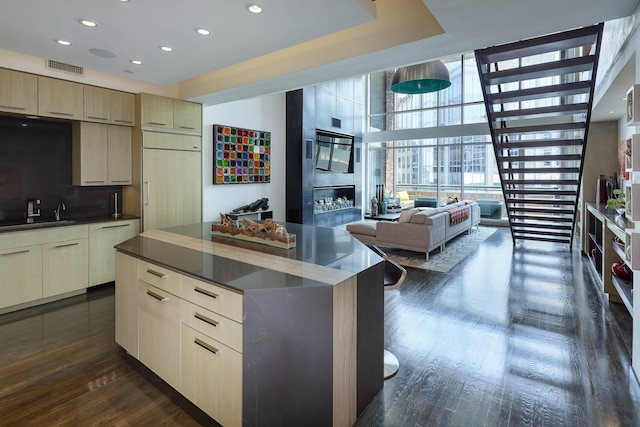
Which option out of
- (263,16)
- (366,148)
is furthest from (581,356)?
(366,148)

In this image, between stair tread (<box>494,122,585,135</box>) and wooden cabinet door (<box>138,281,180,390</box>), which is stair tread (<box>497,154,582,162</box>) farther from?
wooden cabinet door (<box>138,281,180,390</box>)

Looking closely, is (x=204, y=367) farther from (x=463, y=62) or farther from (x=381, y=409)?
(x=463, y=62)

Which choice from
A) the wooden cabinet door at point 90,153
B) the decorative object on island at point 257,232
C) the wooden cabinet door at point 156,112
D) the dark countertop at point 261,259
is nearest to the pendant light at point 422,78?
the dark countertop at point 261,259

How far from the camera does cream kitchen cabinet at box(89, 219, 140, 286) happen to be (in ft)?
13.8

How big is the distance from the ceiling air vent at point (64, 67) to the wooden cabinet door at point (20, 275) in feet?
6.24

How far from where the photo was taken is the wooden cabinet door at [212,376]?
1.73 metres

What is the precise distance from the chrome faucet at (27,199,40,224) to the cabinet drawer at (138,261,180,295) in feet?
8.50

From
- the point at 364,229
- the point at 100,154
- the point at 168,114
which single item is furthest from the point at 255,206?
the point at 100,154

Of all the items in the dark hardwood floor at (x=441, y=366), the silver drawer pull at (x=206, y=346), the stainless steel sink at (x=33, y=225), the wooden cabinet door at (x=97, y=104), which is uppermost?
the wooden cabinet door at (x=97, y=104)

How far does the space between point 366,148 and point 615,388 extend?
9.12 m

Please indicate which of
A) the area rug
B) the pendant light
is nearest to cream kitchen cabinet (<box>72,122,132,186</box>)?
the pendant light

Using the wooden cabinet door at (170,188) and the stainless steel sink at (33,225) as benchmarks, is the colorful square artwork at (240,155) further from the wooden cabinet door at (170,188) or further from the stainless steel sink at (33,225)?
the stainless steel sink at (33,225)

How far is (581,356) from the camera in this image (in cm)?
274

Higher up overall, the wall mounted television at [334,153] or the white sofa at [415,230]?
the wall mounted television at [334,153]
